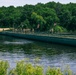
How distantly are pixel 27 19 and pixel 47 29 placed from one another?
64.7 feet

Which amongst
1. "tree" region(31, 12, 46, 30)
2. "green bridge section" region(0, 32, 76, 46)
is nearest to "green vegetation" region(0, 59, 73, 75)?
"green bridge section" region(0, 32, 76, 46)

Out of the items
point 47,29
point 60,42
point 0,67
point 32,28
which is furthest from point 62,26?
point 0,67

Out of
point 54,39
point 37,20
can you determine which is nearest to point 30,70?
point 54,39

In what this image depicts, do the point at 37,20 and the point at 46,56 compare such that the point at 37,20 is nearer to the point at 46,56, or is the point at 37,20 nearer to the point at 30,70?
the point at 46,56

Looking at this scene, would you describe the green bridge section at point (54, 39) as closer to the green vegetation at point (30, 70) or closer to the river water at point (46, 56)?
the river water at point (46, 56)

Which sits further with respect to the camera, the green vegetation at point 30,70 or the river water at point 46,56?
the river water at point 46,56

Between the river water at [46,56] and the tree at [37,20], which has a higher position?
the tree at [37,20]

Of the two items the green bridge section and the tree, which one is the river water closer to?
the green bridge section

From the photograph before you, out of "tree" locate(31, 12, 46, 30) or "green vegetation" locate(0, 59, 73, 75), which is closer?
"green vegetation" locate(0, 59, 73, 75)

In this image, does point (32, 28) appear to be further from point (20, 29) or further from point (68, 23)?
point (68, 23)

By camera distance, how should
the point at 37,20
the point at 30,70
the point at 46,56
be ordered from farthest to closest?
the point at 37,20 → the point at 46,56 → the point at 30,70

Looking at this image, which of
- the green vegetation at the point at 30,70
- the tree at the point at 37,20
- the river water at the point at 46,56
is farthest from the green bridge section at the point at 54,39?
the green vegetation at the point at 30,70

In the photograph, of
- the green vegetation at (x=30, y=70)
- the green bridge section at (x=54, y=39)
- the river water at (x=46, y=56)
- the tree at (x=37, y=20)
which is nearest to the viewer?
the green vegetation at (x=30, y=70)

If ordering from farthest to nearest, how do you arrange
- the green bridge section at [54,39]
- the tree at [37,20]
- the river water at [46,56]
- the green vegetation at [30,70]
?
the tree at [37,20] < the green bridge section at [54,39] < the river water at [46,56] < the green vegetation at [30,70]
